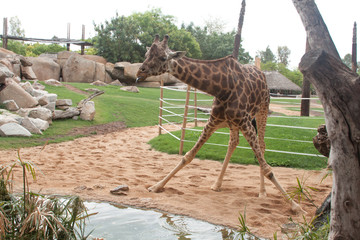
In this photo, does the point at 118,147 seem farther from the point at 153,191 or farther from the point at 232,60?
the point at 232,60

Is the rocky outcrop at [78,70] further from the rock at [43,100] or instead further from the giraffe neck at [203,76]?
the giraffe neck at [203,76]

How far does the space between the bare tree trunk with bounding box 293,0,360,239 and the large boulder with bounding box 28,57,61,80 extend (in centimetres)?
2089

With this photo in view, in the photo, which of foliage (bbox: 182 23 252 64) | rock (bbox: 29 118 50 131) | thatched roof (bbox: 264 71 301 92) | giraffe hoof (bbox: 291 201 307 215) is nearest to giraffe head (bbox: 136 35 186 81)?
giraffe hoof (bbox: 291 201 307 215)

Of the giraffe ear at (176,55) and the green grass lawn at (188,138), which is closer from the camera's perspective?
the giraffe ear at (176,55)

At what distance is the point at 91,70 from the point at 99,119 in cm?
1157

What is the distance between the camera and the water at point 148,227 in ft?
11.5

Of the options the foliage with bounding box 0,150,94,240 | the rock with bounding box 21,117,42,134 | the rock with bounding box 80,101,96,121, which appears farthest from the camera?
the rock with bounding box 80,101,96,121

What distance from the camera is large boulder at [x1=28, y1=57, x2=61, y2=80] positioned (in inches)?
818

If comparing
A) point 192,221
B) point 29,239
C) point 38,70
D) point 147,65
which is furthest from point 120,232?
point 38,70

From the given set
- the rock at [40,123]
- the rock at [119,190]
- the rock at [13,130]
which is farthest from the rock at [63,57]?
the rock at [119,190]

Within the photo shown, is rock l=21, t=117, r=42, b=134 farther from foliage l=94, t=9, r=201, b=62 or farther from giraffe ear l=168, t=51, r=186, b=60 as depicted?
foliage l=94, t=9, r=201, b=62

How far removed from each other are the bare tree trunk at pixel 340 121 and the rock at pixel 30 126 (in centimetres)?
800

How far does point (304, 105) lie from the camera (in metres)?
12.6

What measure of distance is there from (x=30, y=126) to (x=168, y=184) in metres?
5.11
